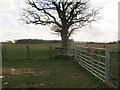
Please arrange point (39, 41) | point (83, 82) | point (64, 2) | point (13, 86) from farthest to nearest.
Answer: point (39, 41), point (64, 2), point (83, 82), point (13, 86)

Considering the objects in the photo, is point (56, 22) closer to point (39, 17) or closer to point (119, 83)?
point (39, 17)

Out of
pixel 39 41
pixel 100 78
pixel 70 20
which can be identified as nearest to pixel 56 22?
pixel 70 20

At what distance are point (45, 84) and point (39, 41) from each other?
186 ft

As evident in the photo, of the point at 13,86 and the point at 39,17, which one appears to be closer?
the point at 13,86

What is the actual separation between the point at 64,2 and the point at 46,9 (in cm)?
225

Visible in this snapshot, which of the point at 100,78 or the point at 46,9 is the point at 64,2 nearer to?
the point at 46,9

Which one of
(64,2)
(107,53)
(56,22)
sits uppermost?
(64,2)

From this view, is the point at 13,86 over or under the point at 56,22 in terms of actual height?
under

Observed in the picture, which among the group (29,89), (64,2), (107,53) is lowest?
(29,89)

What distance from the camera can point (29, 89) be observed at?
977cm

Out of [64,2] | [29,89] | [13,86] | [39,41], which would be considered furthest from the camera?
[39,41]

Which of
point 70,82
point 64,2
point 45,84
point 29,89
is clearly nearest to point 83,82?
point 70,82

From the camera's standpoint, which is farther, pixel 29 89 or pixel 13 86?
pixel 13 86

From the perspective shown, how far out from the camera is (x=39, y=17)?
34.2m
